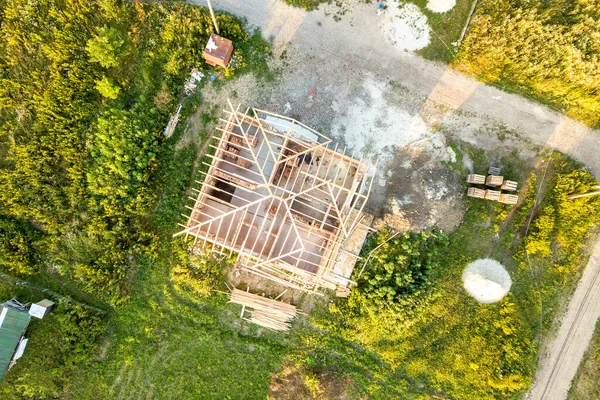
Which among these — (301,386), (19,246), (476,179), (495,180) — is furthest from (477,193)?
(19,246)

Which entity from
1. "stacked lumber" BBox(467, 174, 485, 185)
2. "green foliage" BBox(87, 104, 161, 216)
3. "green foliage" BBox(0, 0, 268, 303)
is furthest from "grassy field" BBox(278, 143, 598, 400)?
"green foliage" BBox(87, 104, 161, 216)

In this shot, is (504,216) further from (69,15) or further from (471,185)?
(69,15)

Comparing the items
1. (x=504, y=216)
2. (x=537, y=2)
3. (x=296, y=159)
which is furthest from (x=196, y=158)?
(x=537, y=2)

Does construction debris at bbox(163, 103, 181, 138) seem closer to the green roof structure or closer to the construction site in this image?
the construction site

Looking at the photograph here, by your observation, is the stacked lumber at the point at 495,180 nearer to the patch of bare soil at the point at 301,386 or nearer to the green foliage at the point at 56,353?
the patch of bare soil at the point at 301,386

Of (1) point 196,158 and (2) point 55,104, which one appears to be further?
(1) point 196,158

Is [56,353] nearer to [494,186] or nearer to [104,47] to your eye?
[104,47]
